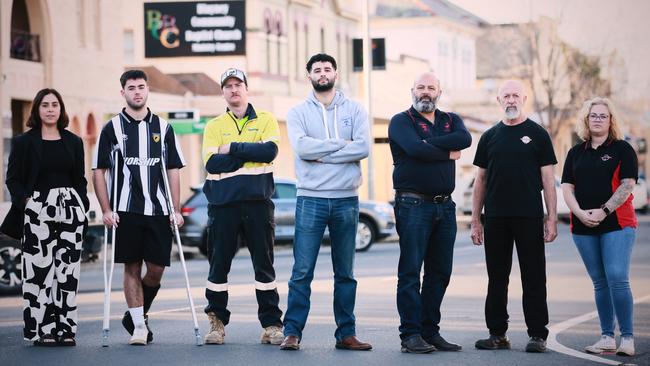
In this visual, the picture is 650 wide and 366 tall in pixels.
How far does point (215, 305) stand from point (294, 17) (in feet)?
146

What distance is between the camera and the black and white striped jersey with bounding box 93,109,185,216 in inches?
452

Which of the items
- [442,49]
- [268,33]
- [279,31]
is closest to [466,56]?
[442,49]

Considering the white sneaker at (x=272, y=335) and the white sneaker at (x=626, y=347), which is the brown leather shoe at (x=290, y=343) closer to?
the white sneaker at (x=272, y=335)

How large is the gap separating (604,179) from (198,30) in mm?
36349

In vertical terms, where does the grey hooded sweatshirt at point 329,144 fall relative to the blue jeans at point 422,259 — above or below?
above

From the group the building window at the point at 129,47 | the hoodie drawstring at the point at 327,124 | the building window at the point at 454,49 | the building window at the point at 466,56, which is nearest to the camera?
the hoodie drawstring at the point at 327,124

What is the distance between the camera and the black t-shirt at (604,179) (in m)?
11.2

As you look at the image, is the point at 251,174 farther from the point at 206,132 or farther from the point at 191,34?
the point at 191,34

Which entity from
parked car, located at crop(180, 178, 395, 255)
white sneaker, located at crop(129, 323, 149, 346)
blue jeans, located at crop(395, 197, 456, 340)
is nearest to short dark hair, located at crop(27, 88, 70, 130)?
white sneaker, located at crop(129, 323, 149, 346)

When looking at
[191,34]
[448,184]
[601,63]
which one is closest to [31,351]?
[448,184]

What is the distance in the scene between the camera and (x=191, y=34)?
4709 cm

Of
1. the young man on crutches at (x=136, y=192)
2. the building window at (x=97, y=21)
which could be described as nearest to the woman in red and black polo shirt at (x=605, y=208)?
the young man on crutches at (x=136, y=192)

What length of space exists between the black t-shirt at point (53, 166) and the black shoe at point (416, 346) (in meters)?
2.97

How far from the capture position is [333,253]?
11.5 meters
